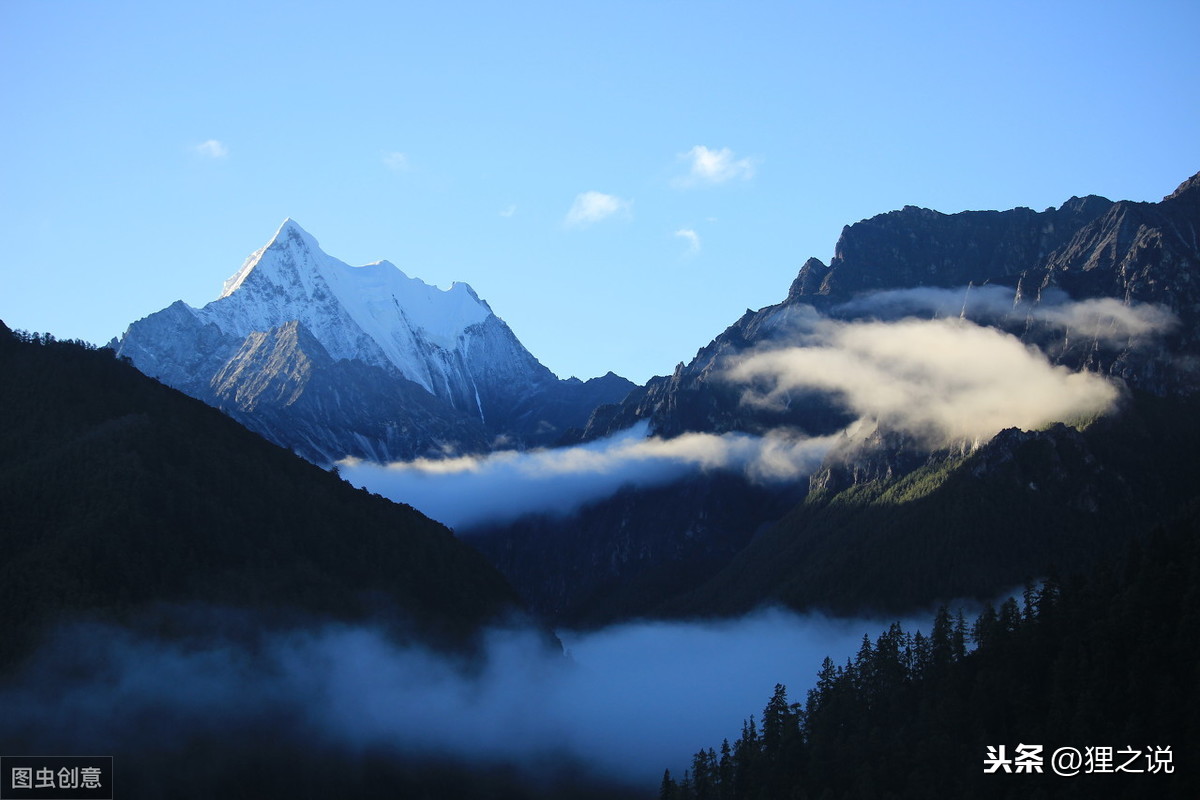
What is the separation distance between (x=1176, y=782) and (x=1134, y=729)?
1155cm

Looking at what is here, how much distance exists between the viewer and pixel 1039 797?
19212 centimetres

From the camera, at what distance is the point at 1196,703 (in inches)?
7849

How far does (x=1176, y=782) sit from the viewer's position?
18800 cm

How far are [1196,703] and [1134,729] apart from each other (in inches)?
311

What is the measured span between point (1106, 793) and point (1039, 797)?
23.9 feet

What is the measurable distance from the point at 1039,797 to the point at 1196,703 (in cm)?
2319

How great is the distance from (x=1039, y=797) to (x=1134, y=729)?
51.5ft

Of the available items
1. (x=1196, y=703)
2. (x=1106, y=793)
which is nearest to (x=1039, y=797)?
(x=1106, y=793)

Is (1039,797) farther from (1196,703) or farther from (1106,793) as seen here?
(1196,703)

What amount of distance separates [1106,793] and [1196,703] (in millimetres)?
17413

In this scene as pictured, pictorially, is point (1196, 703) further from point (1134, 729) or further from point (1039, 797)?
point (1039, 797)

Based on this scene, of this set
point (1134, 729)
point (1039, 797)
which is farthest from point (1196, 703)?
point (1039, 797)

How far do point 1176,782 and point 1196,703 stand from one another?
14.5 metres

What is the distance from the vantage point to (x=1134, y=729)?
652 feet
